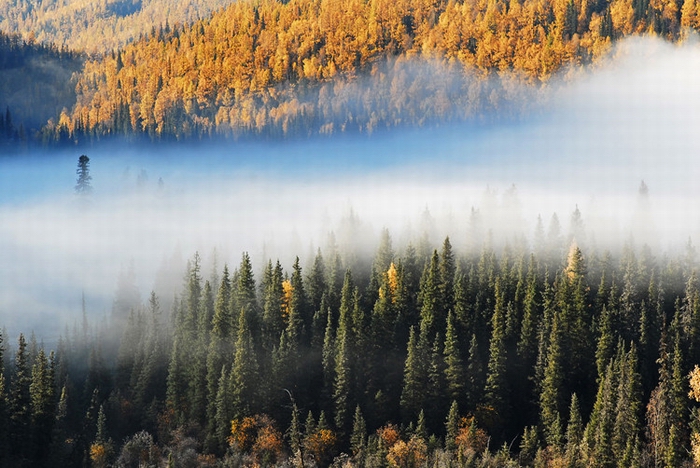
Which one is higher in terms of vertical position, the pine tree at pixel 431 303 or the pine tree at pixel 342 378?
the pine tree at pixel 431 303

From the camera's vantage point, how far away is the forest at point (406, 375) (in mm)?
140125

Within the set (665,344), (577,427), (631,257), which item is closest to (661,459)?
(577,427)

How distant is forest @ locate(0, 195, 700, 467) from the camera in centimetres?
14012

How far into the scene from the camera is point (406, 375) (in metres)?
156

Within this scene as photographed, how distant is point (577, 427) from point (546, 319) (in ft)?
87.6

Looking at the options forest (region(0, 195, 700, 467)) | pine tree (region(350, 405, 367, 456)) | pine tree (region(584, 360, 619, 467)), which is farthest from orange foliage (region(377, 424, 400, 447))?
pine tree (region(584, 360, 619, 467))

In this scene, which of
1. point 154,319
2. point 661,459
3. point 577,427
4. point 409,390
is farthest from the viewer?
point 154,319

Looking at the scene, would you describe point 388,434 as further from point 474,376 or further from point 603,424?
point 603,424

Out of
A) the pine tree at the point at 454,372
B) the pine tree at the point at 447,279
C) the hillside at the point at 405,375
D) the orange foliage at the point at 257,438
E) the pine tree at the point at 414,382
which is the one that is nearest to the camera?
the hillside at the point at 405,375

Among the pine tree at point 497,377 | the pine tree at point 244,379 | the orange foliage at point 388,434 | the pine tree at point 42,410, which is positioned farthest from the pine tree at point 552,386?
the pine tree at point 42,410

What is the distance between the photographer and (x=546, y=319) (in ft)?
532

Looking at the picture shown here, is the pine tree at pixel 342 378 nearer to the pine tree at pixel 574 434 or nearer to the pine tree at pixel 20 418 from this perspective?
the pine tree at pixel 574 434

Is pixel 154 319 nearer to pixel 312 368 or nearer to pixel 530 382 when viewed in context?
pixel 312 368

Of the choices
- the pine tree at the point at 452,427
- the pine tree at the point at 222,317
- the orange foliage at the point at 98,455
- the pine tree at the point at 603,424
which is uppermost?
the pine tree at the point at 222,317
